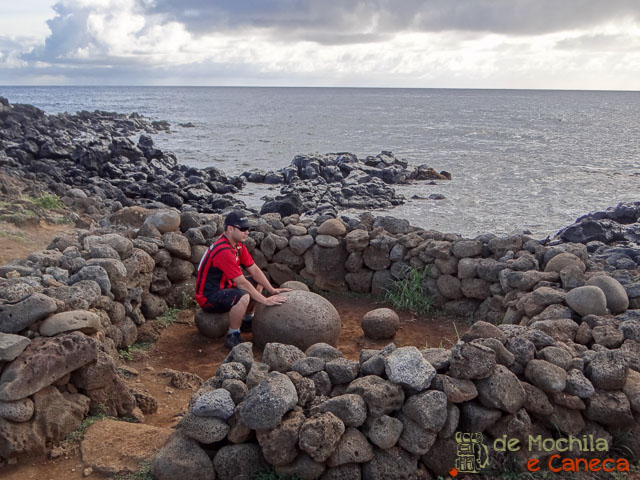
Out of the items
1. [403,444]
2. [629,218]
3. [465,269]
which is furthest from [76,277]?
[629,218]

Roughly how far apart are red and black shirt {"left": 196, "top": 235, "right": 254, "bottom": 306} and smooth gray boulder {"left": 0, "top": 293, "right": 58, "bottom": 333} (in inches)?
94.1

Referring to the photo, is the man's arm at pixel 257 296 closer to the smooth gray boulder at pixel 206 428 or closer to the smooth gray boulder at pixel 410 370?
the smooth gray boulder at pixel 410 370

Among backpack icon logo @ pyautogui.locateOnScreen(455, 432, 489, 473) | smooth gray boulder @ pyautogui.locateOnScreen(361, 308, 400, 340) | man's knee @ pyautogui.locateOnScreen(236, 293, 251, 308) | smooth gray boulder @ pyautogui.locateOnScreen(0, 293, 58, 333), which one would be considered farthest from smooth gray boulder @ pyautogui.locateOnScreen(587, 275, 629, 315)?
smooth gray boulder @ pyautogui.locateOnScreen(0, 293, 58, 333)

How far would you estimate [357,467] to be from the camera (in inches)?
165

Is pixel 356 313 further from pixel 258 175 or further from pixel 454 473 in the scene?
pixel 258 175

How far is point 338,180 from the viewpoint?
22.5m

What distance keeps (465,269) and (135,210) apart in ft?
16.7

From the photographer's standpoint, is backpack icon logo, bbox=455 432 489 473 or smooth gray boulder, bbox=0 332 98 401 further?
smooth gray boulder, bbox=0 332 98 401

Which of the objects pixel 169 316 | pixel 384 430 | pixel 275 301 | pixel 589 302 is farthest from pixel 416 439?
pixel 169 316

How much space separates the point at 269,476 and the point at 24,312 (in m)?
2.54

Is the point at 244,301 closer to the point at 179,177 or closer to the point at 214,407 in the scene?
the point at 214,407

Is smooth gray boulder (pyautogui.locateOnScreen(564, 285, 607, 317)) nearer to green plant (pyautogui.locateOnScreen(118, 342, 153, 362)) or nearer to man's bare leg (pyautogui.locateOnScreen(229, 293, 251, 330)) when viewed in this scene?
man's bare leg (pyautogui.locateOnScreen(229, 293, 251, 330))

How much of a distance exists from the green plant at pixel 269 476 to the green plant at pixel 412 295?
4587mm

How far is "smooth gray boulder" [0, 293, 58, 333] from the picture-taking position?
5020mm
